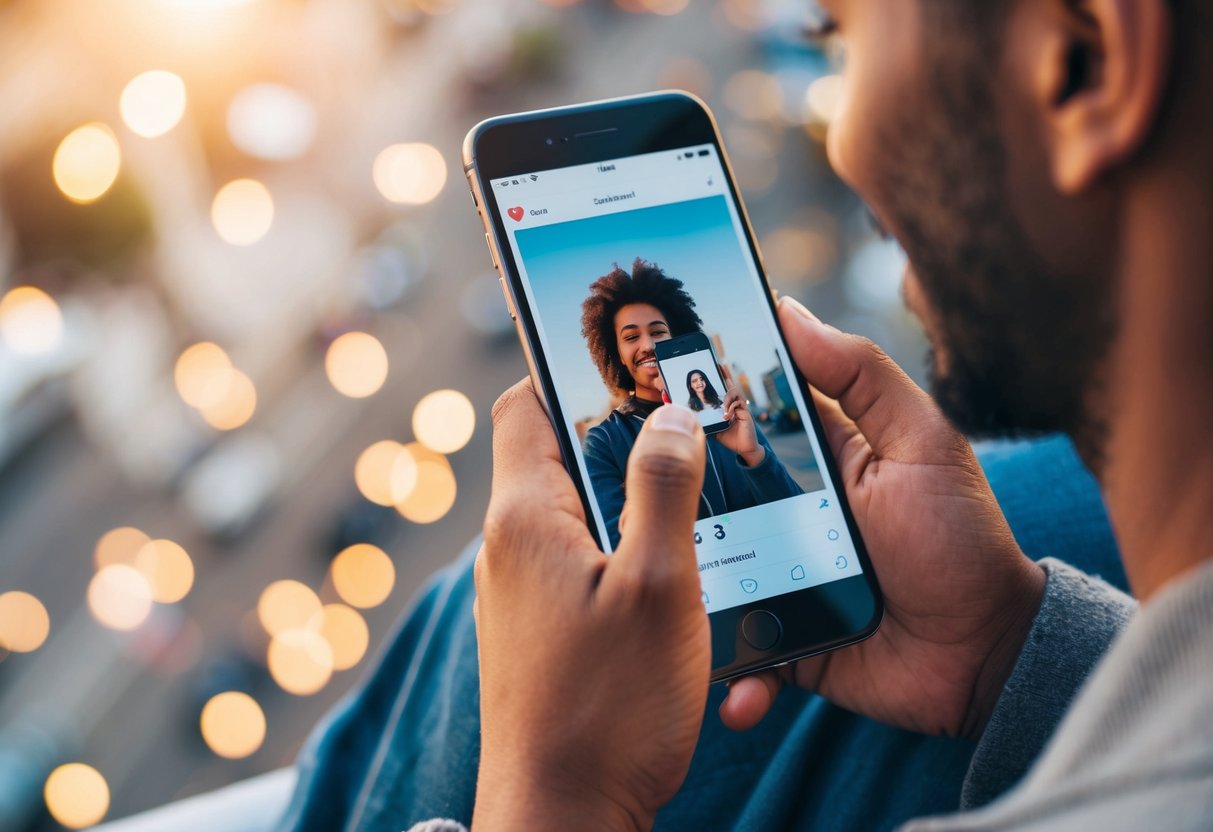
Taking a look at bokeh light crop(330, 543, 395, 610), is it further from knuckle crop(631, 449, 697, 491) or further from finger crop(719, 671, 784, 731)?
knuckle crop(631, 449, 697, 491)

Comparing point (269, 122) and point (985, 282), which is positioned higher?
point (269, 122)

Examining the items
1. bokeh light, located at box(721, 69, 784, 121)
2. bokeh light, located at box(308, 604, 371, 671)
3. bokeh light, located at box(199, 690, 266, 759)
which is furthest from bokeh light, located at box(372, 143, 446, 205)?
bokeh light, located at box(199, 690, 266, 759)

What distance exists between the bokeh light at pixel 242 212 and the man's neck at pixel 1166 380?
5228mm

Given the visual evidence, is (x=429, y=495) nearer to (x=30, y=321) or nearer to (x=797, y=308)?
(x=30, y=321)

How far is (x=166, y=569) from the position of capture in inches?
165

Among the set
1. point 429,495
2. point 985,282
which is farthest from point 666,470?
point 429,495

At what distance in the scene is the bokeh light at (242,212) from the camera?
5004mm

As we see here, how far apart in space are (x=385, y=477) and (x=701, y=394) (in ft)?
14.4

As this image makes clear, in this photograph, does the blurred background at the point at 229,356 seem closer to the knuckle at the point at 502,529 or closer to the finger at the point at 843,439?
the finger at the point at 843,439

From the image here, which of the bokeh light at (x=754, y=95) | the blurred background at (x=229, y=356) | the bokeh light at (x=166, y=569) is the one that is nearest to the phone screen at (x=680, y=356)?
the blurred background at (x=229, y=356)

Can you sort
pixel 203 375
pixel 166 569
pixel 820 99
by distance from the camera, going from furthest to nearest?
pixel 820 99 → pixel 203 375 → pixel 166 569

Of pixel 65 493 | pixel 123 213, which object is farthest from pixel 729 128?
pixel 65 493

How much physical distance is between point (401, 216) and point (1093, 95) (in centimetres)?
610

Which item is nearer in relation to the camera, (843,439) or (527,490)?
(527,490)
